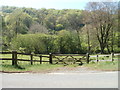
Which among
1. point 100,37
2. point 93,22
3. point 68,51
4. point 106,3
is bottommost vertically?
point 68,51

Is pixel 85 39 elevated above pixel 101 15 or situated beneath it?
situated beneath

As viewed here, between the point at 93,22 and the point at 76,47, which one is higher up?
the point at 93,22

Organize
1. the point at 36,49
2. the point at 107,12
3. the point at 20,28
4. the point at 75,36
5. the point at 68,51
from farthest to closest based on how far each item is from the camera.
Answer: the point at 20,28 → the point at 75,36 → the point at 68,51 → the point at 36,49 → the point at 107,12

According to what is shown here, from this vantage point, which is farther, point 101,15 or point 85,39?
point 85,39

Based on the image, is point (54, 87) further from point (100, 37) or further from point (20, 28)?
point (20, 28)

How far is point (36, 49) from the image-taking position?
57438 millimetres

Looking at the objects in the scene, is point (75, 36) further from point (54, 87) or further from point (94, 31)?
point (54, 87)

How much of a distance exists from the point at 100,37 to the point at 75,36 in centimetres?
1608

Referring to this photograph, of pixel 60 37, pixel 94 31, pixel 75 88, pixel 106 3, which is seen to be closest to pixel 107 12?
pixel 106 3

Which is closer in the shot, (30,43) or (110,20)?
(110,20)

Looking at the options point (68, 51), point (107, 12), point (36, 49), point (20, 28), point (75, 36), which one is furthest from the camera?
point (20, 28)

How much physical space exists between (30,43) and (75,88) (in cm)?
4952

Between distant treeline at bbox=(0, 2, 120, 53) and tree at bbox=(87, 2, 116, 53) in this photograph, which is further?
distant treeline at bbox=(0, 2, 120, 53)

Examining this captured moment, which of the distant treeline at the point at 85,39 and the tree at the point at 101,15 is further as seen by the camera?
the distant treeline at the point at 85,39
